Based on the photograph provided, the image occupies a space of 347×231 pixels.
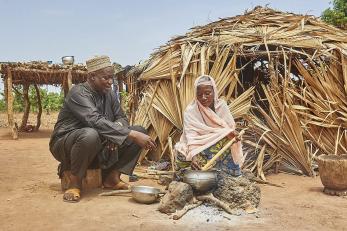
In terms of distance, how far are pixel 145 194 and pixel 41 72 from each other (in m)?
8.39

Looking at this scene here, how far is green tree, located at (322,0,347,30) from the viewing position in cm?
1158

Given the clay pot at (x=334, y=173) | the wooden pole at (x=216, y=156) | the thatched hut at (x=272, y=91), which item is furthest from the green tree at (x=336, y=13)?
the wooden pole at (x=216, y=156)

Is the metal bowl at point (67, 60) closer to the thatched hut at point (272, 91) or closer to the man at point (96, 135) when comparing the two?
the thatched hut at point (272, 91)

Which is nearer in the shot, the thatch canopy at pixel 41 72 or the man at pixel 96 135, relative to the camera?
the man at pixel 96 135

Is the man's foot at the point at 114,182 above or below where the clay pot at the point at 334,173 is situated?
below

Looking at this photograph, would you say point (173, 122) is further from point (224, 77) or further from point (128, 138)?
point (128, 138)

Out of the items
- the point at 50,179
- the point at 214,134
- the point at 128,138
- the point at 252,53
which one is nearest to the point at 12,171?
the point at 50,179

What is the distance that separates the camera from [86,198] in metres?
4.13

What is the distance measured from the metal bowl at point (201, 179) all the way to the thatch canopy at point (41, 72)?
857 centimetres

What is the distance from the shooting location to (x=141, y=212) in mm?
3645

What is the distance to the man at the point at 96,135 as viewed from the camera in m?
3.98

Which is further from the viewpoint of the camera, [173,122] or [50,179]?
[173,122]

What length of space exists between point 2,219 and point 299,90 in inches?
168

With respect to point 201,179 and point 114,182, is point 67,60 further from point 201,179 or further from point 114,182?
point 201,179
